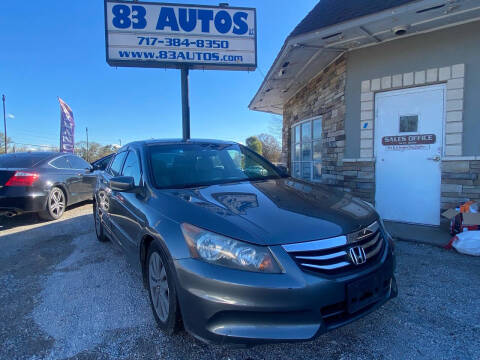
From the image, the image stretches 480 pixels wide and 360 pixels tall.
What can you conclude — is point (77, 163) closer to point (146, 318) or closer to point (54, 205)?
point (54, 205)

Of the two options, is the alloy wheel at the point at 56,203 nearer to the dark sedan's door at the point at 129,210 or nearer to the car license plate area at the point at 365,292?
the dark sedan's door at the point at 129,210

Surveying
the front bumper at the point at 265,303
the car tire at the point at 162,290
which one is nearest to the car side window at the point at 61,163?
the car tire at the point at 162,290

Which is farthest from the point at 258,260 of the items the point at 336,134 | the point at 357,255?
the point at 336,134

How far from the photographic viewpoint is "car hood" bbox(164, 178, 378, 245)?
160 cm

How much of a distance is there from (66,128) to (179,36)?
9.46 meters

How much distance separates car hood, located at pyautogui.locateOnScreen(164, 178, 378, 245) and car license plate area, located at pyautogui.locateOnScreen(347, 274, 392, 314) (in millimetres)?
305

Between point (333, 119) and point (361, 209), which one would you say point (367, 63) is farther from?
point (361, 209)

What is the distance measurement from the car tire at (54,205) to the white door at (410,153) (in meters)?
6.54

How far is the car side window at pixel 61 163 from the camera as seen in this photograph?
6150 millimetres

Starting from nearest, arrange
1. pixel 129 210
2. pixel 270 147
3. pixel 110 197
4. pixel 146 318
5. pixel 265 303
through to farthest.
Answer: pixel 265 303 → pixel 146 318 → pixel 129 210 → pixel 110 197 → pixel 270 147

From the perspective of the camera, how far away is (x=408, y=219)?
16.4ft

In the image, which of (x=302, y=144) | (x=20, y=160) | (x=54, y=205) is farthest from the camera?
(x=302, y=144)

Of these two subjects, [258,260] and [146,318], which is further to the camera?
[146,318]

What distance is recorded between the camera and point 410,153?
191 inches
